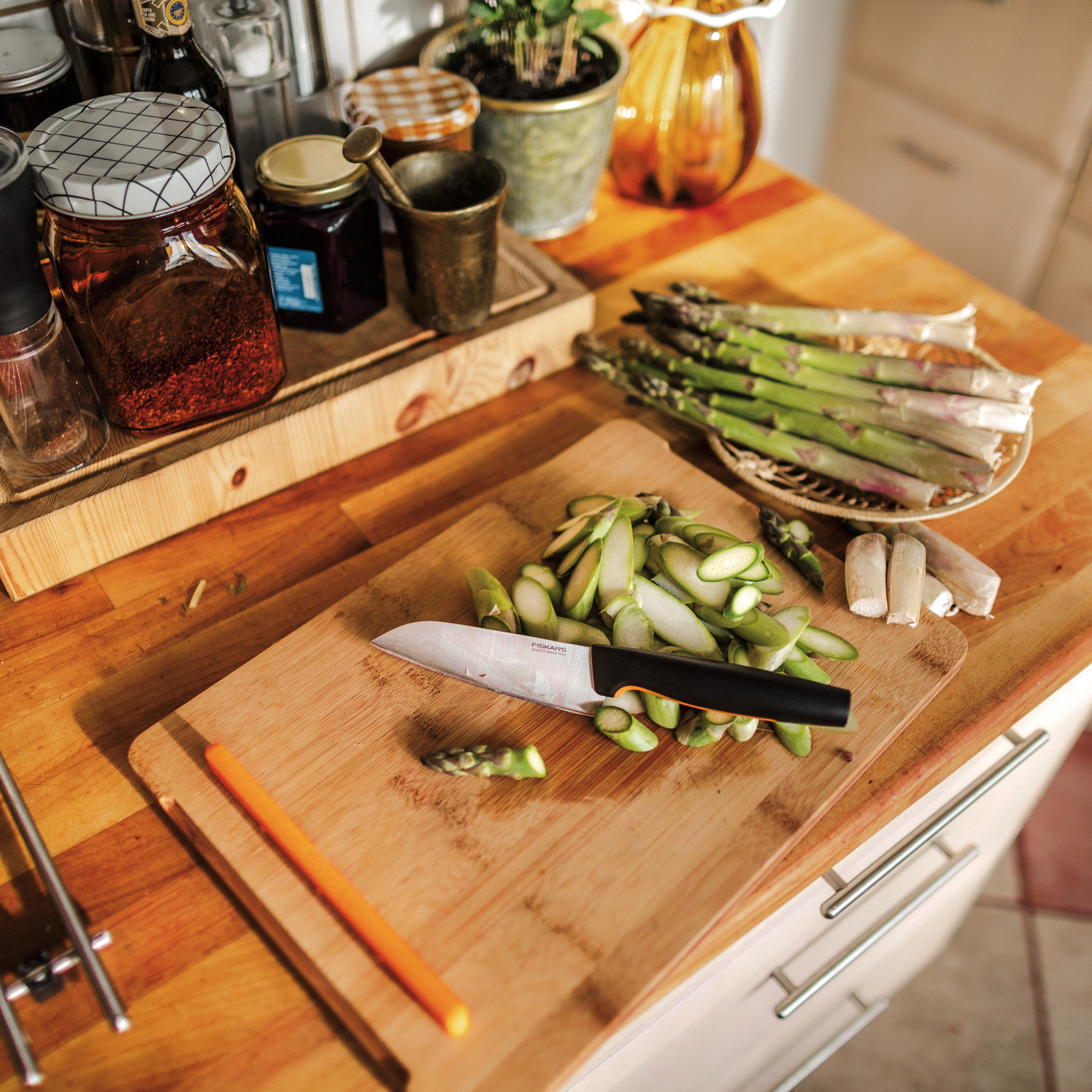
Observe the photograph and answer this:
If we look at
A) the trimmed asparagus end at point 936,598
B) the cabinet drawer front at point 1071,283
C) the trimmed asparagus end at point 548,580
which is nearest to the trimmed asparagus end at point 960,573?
the trimmed asparagus end at point 936,598

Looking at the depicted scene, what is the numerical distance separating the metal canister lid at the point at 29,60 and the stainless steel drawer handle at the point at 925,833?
1.05 meters

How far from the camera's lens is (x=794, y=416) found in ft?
3.35

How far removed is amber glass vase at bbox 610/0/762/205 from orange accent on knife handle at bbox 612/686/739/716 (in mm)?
881

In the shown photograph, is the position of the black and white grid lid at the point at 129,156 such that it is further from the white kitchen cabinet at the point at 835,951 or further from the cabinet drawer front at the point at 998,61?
the cabinet drawer front at the point at 998,61

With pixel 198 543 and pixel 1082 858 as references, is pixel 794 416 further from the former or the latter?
pixel 1082 858

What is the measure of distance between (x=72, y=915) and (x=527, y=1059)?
325mm

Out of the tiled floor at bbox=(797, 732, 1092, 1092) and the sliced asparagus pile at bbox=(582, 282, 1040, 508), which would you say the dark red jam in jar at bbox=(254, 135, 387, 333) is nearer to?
the sliced asparagus pile at bbox=(582, 282, 1040, 508)

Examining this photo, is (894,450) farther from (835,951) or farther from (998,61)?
(998,61)

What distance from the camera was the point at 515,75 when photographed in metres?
1.16

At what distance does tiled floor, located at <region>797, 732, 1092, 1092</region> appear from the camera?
1.65 m

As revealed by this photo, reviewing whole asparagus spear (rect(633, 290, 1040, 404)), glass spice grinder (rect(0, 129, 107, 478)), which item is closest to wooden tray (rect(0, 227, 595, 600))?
glass spice grinder (rect(0, 129, 107, 478))

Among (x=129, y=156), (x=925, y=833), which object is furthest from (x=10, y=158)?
(x=925, y=833)

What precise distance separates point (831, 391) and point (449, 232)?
458 millimetres

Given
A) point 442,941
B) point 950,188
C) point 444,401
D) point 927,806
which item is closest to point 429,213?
point 444,401
